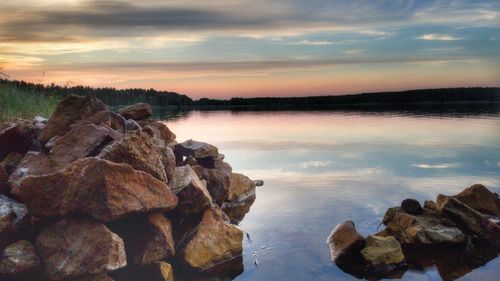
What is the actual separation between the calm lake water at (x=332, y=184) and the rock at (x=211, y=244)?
514 mm

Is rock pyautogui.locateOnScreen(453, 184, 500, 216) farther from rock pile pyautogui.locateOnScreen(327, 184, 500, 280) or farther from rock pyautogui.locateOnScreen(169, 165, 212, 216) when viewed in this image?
rock pyautogui.locateOnScreen(169, 165, 212, 216)

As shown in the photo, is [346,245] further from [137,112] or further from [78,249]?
[137,112]

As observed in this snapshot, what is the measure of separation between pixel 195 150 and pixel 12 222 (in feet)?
26.3

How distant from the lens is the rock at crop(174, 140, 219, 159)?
1769 centimetres

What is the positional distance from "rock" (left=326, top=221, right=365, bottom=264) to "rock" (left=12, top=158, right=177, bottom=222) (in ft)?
15.9

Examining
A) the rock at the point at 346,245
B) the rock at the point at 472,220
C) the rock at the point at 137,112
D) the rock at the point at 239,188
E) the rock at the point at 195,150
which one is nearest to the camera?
the rock at the point at 346,245


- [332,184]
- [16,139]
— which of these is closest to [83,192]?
[16,139]

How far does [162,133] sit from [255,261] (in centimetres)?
776

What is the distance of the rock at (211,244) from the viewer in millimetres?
11422

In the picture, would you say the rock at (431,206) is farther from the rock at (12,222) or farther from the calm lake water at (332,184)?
the rock at (12,222)

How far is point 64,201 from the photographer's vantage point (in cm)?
1028

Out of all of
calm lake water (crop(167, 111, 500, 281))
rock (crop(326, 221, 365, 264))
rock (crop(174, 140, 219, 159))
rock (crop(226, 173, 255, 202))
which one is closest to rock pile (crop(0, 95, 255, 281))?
calm lake water (crop(167, 111, 500, 281))

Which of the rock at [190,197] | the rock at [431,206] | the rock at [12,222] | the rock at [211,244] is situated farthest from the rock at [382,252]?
the rock at [12,222]

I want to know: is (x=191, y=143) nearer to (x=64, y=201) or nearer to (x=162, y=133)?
(x=162, y=133)
